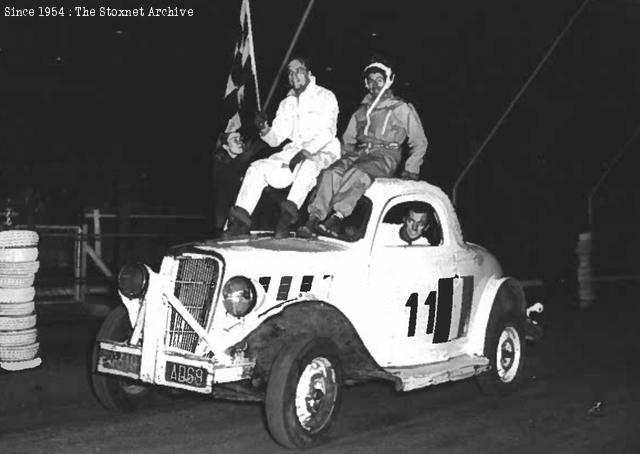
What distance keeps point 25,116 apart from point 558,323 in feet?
51.7

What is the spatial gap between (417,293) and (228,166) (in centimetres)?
262

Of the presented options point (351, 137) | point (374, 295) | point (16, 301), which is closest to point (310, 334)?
point (374, 295)

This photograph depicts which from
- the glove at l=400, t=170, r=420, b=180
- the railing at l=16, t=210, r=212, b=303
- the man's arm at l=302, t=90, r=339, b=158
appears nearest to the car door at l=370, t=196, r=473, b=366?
the glove at l=400, t=170, r=420, b=180

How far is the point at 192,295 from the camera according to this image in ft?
22.1

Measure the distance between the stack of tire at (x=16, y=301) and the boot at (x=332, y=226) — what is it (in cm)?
318

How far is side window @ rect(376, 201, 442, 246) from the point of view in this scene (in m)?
8.05

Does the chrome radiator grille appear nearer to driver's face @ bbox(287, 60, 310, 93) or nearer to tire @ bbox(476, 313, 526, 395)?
driver's face @ bbox(287, 60, 310, 93)

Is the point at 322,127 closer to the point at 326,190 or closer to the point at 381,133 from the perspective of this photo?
the point at 381,133

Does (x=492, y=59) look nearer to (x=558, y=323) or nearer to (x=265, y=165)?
(x=558, y=323)

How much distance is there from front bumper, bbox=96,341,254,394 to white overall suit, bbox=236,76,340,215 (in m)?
1.92

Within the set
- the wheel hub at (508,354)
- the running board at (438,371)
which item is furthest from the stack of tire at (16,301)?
the wheel hub at (508,354)

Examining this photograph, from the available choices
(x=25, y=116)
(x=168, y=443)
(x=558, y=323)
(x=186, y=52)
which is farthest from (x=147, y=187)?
(x=168, y=443)

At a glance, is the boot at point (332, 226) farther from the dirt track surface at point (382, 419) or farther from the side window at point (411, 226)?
the dirt track surface at point (382, 419)

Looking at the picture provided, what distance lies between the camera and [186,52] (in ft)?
58.0
